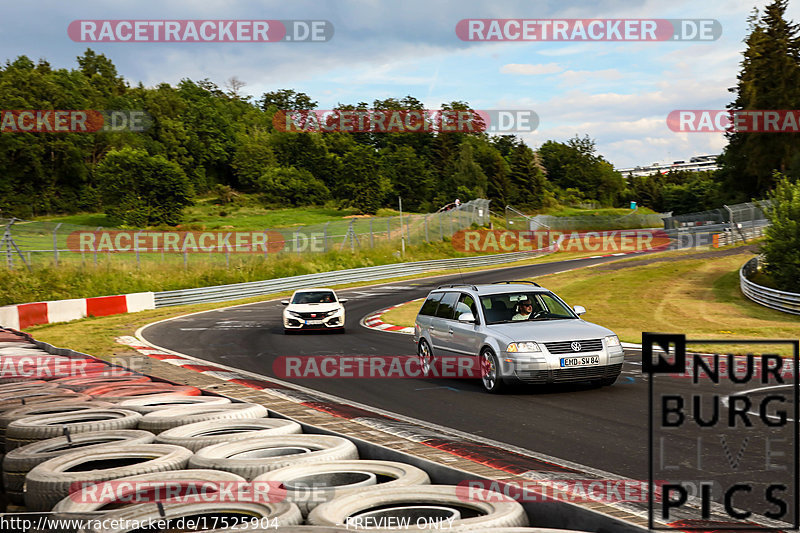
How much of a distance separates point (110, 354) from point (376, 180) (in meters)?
93.8

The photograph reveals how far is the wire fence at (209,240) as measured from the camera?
31.9 m

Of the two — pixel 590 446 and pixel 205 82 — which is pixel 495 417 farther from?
pixel 205 82

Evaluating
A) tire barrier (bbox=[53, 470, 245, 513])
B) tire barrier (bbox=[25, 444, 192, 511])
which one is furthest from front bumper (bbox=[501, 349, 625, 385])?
tire barrier (bbox=[53, 470, 245, 513])

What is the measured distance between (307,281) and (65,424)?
35.0 meters

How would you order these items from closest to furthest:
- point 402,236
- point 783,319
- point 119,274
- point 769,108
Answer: point 783,319 → point 119,274 → point 402,236 → point 769,108

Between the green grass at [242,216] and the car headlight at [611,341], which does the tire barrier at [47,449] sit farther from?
the green grass at [242,216]

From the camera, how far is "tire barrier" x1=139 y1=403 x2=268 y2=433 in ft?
21.0

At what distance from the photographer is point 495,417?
9.10 m

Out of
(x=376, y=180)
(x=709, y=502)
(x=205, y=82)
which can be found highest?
(x=205, y=82)

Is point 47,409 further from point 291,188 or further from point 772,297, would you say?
point 291,188

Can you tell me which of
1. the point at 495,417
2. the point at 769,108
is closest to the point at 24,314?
the point at 495,417
